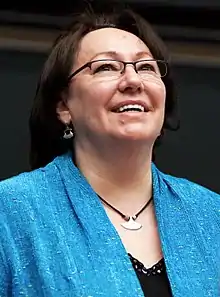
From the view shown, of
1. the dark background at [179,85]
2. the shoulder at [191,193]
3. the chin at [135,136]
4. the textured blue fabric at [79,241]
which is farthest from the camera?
the dark background at [179,85]

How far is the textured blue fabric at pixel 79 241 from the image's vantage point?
4.39 feet

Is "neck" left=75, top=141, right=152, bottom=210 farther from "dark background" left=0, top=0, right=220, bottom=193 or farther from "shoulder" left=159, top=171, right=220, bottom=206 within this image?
"dark background" left=0, top=0, right=220, bottom=193

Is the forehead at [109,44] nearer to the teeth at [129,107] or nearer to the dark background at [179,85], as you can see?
the teeth at [129,107]

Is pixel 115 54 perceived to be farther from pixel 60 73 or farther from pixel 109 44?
pixel 60 73

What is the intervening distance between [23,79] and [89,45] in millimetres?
760

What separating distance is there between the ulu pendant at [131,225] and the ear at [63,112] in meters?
0.28

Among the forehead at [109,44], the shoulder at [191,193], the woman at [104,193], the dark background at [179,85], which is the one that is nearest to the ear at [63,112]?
the woman at [104,193]

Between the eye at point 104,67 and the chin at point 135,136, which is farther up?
the eye at point 104,67

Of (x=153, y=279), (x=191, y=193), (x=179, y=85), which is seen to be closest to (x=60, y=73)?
(x=191, y=193)

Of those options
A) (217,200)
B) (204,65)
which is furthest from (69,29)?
(204,65)

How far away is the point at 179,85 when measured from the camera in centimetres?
238

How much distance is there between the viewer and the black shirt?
1388mm

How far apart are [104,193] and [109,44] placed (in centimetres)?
33

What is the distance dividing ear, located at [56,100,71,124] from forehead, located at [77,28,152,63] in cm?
12
